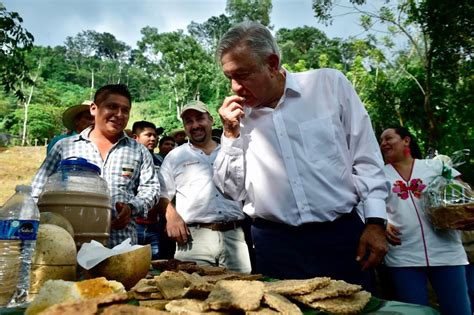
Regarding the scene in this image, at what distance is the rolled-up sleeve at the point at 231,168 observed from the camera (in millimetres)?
2123

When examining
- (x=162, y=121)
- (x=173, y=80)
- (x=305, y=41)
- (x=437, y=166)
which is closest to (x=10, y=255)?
(x=437, y=166)

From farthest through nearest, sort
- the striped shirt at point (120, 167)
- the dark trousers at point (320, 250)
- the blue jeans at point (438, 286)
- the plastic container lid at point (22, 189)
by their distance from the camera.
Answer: the blue jeans at point (438, 286) → the striped shirt at point (120, 167) → the dark trousers at point (320, 250) → the plastic container lid at point (22, 189)

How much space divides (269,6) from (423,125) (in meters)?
28.5

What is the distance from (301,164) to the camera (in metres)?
2.04

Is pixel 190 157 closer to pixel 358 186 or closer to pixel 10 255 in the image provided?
pixel 358 186

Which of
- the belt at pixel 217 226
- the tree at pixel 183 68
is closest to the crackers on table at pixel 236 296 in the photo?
the belt at pixel 217 226

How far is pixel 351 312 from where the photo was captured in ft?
3.85

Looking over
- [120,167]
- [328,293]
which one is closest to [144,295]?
[328,293]

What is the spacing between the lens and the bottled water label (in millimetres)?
1273

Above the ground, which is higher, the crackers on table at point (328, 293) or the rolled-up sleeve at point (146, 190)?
the rolled-up sleeve at point (146, 190)

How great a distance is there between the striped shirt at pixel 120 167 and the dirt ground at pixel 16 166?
48.0 feet

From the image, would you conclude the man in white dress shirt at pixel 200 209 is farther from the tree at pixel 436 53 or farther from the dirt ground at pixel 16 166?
the dirt ground at pixel 16 166

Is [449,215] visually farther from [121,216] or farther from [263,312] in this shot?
[263,312]

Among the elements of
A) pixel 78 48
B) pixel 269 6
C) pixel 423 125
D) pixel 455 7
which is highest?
pixel 78 48
